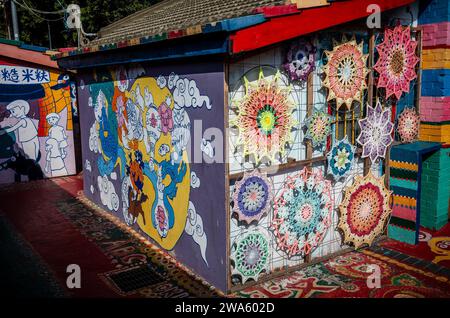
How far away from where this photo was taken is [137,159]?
25.0 ft

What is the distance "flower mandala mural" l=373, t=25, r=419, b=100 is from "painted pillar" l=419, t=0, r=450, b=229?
18.7 inches

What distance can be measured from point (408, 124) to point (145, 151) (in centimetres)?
461

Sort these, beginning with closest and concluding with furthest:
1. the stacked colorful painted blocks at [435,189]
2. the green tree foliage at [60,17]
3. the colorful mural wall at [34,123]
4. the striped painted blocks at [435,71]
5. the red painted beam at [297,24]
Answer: the red painted beam at [297,24] → the striped painted blocks at [435,71] → the stacked colorful painted blocks at [435,189] → the colorful mural wall at [34,123] → the green tree foliage at [60,17]

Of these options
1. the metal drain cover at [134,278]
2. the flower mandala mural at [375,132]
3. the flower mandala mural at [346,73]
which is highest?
the flower mandala mural at [346,73]

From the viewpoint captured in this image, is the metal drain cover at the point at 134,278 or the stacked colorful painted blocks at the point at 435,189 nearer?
the metal drain cover at the point at 134,278

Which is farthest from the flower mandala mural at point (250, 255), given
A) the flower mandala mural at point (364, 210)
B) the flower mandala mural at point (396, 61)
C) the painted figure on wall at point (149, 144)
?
the flower mandala mural at point (396, 61)

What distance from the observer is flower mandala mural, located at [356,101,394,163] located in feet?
21.6

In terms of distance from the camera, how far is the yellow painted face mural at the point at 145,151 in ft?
20.7

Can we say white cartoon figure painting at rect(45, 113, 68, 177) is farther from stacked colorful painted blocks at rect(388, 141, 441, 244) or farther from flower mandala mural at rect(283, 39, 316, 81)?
stacked colorful painted blocks at rect(388, 141, 441, 244)

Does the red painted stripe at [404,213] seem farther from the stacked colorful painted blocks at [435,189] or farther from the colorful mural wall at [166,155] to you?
the colorful mural wall at [166,155]

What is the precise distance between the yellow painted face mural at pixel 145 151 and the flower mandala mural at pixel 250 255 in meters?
1.09

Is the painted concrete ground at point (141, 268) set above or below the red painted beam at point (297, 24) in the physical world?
below

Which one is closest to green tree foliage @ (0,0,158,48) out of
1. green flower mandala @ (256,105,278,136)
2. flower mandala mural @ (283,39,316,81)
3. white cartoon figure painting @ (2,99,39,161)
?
white cartoon figure painting @ (2,99,39,161)

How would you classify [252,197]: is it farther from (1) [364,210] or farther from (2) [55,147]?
(2) [55,147]
